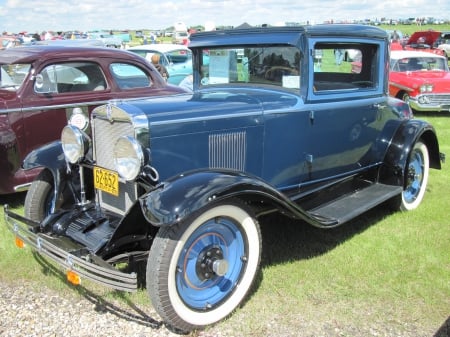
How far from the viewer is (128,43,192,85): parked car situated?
40.6 feet

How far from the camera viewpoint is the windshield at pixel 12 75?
5.18 m

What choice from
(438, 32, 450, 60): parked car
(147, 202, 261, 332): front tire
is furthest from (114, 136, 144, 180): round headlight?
(438, 32, 450, 60): parked car

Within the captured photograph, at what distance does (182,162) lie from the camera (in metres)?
3.08

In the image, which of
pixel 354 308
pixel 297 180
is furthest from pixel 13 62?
pixel 354 308

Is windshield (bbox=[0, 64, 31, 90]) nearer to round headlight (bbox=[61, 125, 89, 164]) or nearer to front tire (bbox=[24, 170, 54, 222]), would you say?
front tire (bbox=[24, 170, 54, 222])

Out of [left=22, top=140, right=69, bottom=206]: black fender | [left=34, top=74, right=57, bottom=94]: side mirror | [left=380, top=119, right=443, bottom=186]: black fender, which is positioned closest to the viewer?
[left=22, top=140, right=69, bottom=206]: black fender

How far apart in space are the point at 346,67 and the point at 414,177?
145 cm

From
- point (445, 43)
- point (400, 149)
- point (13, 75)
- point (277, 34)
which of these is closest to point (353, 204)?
point (400, 149)

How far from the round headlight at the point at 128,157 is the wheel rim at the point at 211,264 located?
0.55m

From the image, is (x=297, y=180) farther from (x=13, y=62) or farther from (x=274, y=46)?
(x=13, y=62)

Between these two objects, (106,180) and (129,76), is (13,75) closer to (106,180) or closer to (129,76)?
(129,76)

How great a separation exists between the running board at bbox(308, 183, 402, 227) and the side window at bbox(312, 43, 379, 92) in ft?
3.28

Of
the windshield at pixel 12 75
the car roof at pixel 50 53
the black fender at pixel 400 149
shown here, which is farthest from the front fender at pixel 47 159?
the black fender at pixel 400 149

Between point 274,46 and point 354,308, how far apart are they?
83.9 inches
